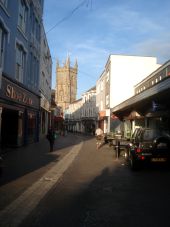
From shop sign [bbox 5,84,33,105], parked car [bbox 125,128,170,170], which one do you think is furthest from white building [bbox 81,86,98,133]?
parked car [bbox 125,128,170,170]

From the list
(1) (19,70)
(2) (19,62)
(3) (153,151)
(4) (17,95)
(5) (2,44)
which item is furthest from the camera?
(1) (19,70)

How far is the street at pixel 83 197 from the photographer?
566 centimetres

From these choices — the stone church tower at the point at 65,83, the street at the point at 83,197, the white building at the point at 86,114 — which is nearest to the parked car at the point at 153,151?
the street at the point at 83,197

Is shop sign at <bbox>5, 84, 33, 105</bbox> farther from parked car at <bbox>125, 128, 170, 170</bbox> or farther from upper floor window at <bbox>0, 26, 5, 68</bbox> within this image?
parked car at <bbox>125, 128, 170, 170</bbox>

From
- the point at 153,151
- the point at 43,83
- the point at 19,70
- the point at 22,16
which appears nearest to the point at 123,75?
the point at 43,83

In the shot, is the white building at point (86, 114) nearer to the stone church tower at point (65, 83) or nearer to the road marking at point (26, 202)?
the stone church tower at point (65, 83)

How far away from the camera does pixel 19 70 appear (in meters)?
21.6

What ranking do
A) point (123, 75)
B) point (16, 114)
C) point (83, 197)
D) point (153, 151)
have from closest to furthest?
1. point (83, 197)
2. point (153, 151)
3. point (16, 114)
4. point (123, 75)

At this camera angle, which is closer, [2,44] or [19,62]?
[2,44]

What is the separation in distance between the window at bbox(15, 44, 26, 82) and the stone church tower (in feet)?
336

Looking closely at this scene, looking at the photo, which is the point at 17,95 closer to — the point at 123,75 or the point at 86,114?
the point at 123,75

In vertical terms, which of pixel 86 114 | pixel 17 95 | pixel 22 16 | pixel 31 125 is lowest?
pixel 31 125

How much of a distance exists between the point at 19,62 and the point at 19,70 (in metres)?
0.58

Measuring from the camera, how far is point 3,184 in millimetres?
8898
